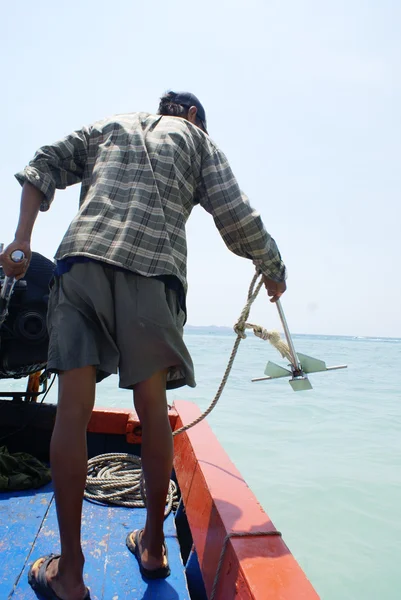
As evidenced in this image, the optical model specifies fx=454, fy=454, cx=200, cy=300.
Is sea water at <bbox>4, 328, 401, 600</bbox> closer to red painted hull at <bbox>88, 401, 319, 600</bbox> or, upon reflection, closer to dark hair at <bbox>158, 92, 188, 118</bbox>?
red painted hull at <bbox>88, 401, 319, 600</bbox>

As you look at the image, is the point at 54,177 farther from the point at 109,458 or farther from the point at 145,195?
the point at 109,458

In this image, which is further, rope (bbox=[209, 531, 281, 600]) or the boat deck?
the boat deck

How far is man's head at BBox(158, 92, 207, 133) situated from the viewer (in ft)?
5.55

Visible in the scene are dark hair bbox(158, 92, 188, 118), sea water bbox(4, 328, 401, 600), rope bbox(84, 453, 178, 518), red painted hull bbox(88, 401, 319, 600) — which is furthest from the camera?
sea water bbox(4, 328, 401, 600)

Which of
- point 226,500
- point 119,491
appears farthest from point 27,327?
point 226,500

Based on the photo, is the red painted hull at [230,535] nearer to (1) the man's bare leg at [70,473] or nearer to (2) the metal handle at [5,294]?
(1) the man's bare leg at [70,473]

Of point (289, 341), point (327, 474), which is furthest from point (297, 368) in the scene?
point (327, 474)

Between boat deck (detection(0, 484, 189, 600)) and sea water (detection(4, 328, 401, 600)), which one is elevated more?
boat deck (detection(0, 484, 189, 600))

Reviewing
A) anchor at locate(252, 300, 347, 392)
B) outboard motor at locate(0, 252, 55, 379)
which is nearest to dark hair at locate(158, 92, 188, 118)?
anchor at locate(252, 300, 347, 392)

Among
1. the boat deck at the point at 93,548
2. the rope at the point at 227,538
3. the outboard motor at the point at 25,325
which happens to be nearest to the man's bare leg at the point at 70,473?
the boat deck at the point at 93,548

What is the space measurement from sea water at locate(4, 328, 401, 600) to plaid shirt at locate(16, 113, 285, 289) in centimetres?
262

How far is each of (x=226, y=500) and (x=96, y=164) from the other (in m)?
1.13

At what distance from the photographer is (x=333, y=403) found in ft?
31.7

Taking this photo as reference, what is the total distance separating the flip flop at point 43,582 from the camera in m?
1.20
